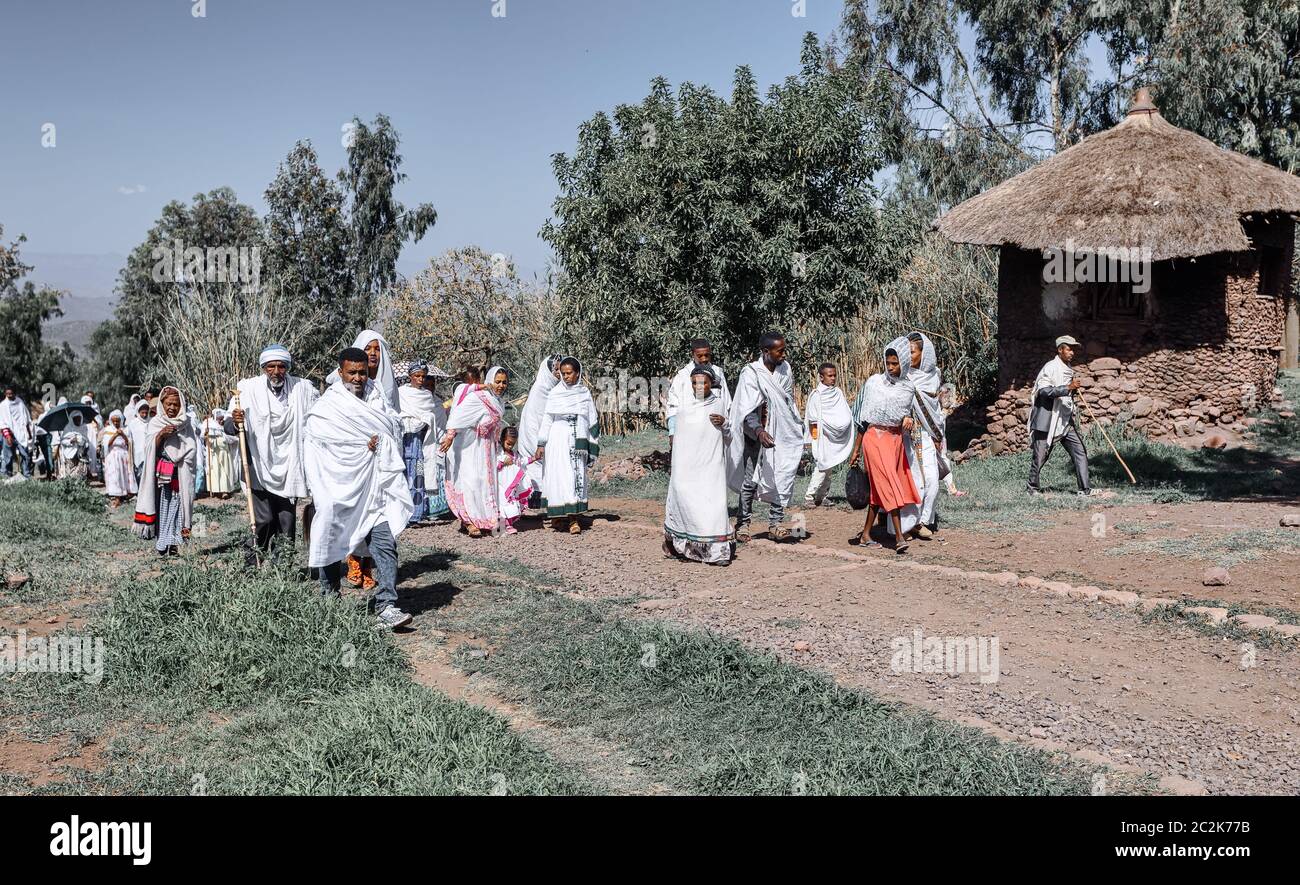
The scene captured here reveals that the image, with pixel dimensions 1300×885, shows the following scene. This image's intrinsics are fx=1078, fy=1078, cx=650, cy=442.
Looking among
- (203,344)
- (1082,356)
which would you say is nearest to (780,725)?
(1082,356)

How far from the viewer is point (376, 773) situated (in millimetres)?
4434

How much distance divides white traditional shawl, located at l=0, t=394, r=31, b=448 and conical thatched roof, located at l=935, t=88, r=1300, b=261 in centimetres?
1708

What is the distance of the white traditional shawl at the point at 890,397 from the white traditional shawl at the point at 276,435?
4637 millimetres

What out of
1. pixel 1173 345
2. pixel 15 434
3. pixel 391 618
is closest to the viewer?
pixel 391 618

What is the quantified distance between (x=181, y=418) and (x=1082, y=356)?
39.6ft

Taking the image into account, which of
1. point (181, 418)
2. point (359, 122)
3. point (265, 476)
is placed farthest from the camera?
point (359, 122)

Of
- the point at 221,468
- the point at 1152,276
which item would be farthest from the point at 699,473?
the point at 221,468

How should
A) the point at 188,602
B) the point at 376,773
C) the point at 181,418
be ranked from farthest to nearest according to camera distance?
the point at 181,418, the point at 188,602, the point at 376,773

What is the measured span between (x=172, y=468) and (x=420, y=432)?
7.98 feet

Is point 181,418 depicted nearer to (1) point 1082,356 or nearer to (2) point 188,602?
(2) point 188,602

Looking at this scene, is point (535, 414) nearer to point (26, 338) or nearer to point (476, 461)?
point (476, 461)

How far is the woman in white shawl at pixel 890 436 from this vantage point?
9102 mm

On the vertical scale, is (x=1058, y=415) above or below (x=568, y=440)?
above

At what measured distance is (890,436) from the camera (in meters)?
9.21
